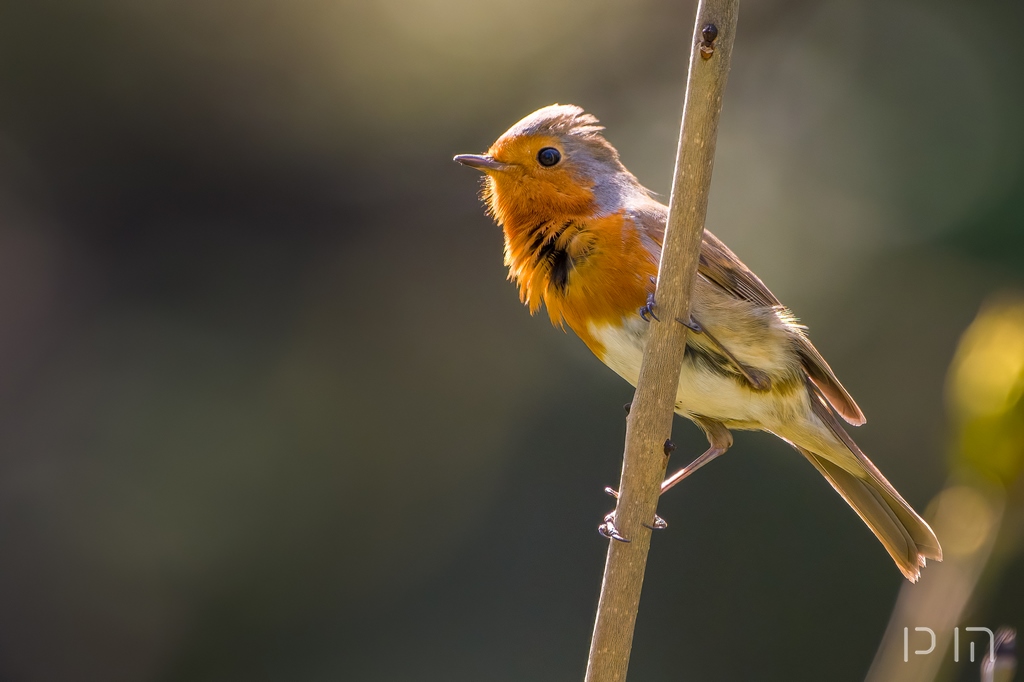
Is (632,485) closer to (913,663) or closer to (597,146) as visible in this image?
(913,663)

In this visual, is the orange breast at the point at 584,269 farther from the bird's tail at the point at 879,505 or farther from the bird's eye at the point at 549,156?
the bird's tail at the point at 879,505

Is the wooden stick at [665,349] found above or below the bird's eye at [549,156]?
below

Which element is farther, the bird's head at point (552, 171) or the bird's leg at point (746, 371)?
the bird's head at point (552, 171)

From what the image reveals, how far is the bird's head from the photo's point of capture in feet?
10.2

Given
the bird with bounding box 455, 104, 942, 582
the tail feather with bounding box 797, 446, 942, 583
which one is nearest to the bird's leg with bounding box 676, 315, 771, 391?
the bird with bounding box 455, 104, 942, 582

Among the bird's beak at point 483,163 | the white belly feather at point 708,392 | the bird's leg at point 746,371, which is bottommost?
the white belly feather at point 708,392

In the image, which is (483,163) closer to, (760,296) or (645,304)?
(645,304)

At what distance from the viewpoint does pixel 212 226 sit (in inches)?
223

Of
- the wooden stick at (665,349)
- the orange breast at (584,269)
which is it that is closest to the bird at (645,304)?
the orange breast at (584,269)

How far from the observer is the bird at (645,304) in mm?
2846

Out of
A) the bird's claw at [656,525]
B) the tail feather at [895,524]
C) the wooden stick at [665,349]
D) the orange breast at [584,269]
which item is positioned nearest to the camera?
the wooden stick at [665,349]

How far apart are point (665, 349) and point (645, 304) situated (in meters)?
0.83

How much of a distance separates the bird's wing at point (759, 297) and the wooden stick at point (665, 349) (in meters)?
1.21

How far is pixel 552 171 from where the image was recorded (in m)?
3.19
